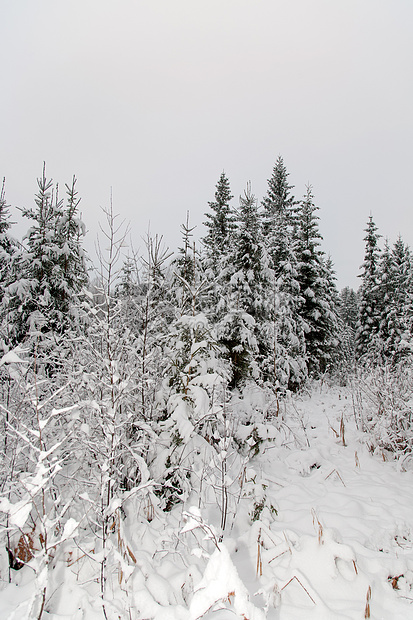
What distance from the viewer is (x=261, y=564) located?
9.19ft

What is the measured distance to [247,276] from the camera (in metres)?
9.96

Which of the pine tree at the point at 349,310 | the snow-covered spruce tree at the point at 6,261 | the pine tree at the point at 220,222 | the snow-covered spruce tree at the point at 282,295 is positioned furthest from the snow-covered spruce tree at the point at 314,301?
the pine tree at the point at 349,310

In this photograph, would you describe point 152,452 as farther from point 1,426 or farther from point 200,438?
point 1,426

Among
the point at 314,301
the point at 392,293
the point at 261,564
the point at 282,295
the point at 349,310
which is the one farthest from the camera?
the point at 349,310

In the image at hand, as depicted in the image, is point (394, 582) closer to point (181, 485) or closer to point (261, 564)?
point (261, 564)

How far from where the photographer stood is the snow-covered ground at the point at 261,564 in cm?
222

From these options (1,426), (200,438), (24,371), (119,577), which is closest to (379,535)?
(200,438)

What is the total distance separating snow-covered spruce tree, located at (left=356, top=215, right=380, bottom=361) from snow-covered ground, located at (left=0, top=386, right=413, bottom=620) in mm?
21188

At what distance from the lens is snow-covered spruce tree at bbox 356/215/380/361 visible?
23.1m

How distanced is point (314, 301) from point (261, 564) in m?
14.8

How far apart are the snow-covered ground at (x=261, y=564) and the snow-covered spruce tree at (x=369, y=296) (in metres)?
21.2

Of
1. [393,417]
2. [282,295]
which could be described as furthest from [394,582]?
[282,295]

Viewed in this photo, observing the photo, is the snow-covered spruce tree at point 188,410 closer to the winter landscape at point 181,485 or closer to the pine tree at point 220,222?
the winter landscape at point 181,485

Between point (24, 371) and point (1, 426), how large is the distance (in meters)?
1.10
